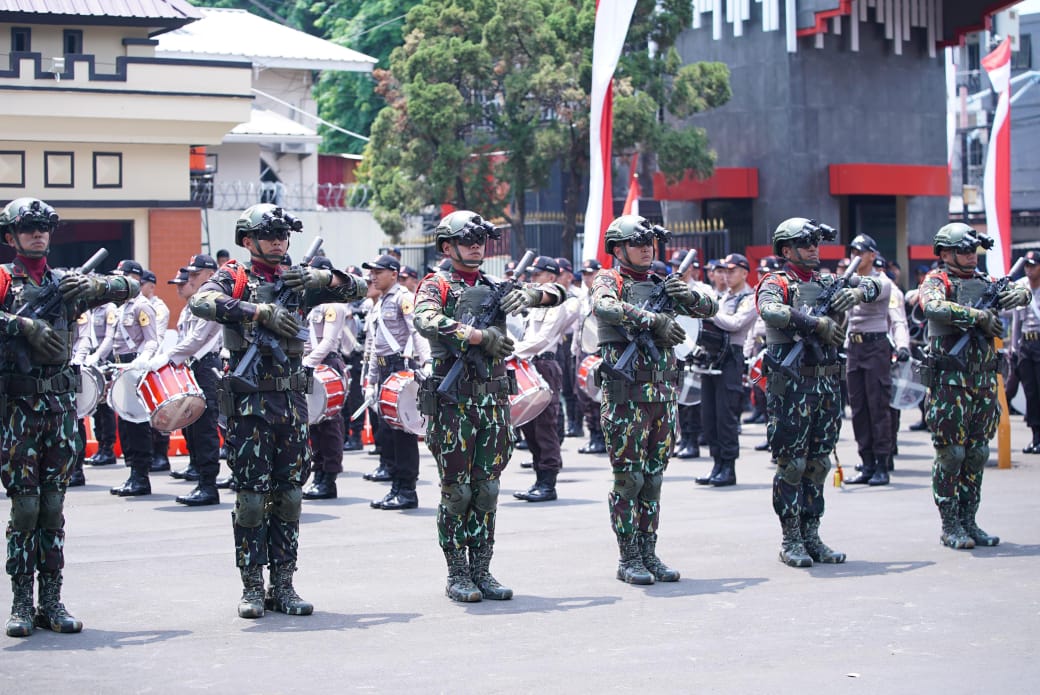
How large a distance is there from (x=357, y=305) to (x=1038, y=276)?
25.7 feet

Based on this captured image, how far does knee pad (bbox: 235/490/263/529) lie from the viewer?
847 centimetres

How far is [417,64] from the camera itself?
91.4 ft

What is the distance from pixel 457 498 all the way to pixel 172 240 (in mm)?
20487

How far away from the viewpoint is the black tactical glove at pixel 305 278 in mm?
8391

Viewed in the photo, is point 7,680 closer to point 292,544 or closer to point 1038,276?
point 292,544

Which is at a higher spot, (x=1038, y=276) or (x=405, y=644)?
(x=1038, y=276)

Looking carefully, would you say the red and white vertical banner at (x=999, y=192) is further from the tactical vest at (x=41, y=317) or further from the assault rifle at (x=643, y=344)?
the tactical vest at (x=41, y=317)

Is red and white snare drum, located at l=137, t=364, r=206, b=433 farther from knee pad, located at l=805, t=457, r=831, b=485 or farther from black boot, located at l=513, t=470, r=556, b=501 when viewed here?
knee pad, located at l=805, t=457, r=831, b=485

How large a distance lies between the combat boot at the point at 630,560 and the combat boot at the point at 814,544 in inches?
51.4

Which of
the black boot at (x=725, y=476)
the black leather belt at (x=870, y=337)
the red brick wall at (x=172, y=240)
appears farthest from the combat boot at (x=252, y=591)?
the red brick wall at (x=172, y=240)

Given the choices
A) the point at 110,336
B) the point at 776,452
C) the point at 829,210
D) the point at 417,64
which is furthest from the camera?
the point at 829,210

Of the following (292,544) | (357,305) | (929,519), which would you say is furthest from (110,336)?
(929,519)

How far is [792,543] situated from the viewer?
32.6 ft

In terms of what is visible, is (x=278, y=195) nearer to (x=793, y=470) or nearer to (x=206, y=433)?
(x=206, y=433)
